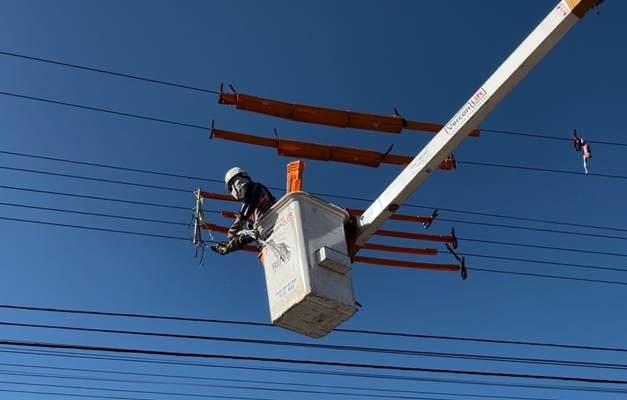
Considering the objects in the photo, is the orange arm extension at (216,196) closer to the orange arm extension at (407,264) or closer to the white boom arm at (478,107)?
the orange arm extension at (407,264)

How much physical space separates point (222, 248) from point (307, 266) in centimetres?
153

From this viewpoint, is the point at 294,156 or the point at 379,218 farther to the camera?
the point at 294,156

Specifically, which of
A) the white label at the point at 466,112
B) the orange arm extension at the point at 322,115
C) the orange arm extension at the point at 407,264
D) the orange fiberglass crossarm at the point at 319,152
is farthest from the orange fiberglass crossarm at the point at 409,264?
the white label at the point at 466,112

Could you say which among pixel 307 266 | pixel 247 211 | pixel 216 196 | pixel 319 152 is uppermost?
pixel 319 152

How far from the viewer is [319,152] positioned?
7.90 meters

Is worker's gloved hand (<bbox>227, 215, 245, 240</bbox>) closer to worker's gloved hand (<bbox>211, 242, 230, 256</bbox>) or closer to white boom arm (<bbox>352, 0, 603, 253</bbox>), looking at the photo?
worker's gloved hand (<bbox>211, 242, 230, 256</bbox>)

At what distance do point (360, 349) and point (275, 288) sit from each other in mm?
3785

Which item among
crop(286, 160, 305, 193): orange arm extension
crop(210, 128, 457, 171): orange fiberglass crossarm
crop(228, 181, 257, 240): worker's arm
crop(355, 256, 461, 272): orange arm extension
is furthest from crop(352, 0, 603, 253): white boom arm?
crop(210, 128, 457, 171): orange fiberglass crossarm

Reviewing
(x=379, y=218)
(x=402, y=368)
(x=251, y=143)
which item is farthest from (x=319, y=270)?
(x=402, y=368)

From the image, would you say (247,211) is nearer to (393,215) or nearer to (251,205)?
(251,205)

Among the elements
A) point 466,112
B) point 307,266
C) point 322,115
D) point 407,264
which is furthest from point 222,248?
point 466,112

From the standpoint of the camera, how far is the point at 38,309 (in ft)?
26.8

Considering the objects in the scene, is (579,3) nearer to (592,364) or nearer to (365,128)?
(365,128)

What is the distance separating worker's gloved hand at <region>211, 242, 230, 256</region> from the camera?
6.74m
